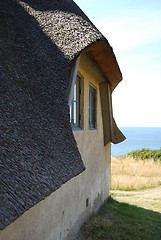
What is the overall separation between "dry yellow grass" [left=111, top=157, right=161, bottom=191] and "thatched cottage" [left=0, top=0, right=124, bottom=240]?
8115 mm

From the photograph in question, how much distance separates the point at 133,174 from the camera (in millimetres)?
21969

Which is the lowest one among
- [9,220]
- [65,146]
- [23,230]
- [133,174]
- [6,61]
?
[133,174]

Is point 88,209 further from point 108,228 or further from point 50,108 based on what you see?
point 50,108

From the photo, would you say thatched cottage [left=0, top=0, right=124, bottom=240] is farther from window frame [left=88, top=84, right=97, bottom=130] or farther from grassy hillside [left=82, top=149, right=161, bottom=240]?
grassy hillside [left=82, top=149, right=161, bottom=240]

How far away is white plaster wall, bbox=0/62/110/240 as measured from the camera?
584 cm

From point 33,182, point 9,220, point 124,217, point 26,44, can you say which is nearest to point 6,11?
point 26,44

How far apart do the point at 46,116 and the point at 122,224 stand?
576 centimetres

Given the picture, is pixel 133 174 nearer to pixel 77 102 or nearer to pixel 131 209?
pixel 131 209

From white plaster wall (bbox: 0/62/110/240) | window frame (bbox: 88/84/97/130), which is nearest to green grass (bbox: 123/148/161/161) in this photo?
white plaster wall (bbox: 0/62/110/240)

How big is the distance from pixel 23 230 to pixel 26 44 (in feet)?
8.76

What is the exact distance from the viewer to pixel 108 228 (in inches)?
369

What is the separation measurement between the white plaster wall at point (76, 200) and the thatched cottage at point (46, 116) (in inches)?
0.6

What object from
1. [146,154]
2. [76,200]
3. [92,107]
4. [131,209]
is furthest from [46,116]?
[146,154]

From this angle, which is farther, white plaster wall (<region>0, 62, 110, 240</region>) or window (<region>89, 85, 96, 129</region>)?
window (<region>89, 85, 96, 129</region>)
